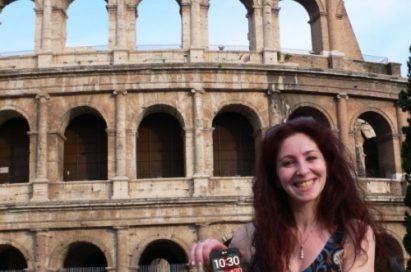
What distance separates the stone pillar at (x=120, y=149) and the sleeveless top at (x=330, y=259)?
569 inches

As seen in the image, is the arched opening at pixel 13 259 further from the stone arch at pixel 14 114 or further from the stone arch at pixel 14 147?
the stone arch at pixel 14 114

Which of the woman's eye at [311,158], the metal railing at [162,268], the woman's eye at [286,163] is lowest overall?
the metal railing at [162,268]

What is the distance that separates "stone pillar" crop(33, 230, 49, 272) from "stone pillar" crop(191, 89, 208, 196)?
163 inches

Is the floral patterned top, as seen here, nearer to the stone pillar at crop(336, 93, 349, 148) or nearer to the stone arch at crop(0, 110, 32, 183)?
the stone pillar at crop(336, 93, 349, 148)

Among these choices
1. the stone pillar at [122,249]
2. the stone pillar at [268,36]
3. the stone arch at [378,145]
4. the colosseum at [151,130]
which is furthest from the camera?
the stone arch at [378,145]

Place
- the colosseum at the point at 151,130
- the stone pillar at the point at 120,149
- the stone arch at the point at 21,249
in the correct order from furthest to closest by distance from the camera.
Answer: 1. the stone pillar at the point at 120,149
2. the colosseum at the point at 151,130
3. the stone arch at the point at 21,249

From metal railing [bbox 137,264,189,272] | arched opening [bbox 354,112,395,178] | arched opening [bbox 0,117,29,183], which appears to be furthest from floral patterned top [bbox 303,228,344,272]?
arched opening [bbox 0,117,29,183]

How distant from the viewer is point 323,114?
17.8 meters

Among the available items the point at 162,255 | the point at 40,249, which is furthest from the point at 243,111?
the point at 40,249

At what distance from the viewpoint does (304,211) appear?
2.15m

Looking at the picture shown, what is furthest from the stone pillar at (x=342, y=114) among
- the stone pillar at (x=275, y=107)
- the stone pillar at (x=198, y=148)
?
the stone pillar at (x=198, y=148)

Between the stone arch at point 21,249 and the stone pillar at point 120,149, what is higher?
the stone pillar at point 120,149

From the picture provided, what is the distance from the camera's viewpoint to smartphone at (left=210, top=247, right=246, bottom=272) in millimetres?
1978

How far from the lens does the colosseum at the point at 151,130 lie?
16125 mm
